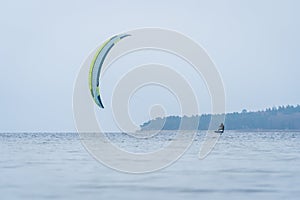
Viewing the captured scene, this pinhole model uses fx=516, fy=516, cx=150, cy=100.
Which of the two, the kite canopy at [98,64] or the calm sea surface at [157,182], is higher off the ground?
the kite canopy at [98,64]

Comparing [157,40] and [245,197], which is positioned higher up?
[157,40]

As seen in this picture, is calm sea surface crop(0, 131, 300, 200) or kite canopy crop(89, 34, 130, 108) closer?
calm sea surface crop(0, 131, 300, 200)

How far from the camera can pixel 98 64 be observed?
25.4m

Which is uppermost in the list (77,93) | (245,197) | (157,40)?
(157,40)

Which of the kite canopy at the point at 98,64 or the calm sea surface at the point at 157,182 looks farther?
the kite canopy at the point at 98,64

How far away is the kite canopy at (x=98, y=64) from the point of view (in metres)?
25.0

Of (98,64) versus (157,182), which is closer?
(157,182)

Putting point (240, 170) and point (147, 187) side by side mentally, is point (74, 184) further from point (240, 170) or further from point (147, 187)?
point (240, 170)

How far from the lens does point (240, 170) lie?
75.5 feet

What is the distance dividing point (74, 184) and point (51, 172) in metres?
4.54

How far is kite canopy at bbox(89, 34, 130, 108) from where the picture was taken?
982 inches

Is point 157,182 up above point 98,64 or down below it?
below

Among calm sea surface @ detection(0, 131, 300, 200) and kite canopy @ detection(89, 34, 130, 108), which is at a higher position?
kite canopy @ detection(89, 34, 130, 108)

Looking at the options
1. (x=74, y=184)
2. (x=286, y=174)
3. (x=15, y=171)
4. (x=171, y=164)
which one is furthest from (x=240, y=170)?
(x=15, y=171)
